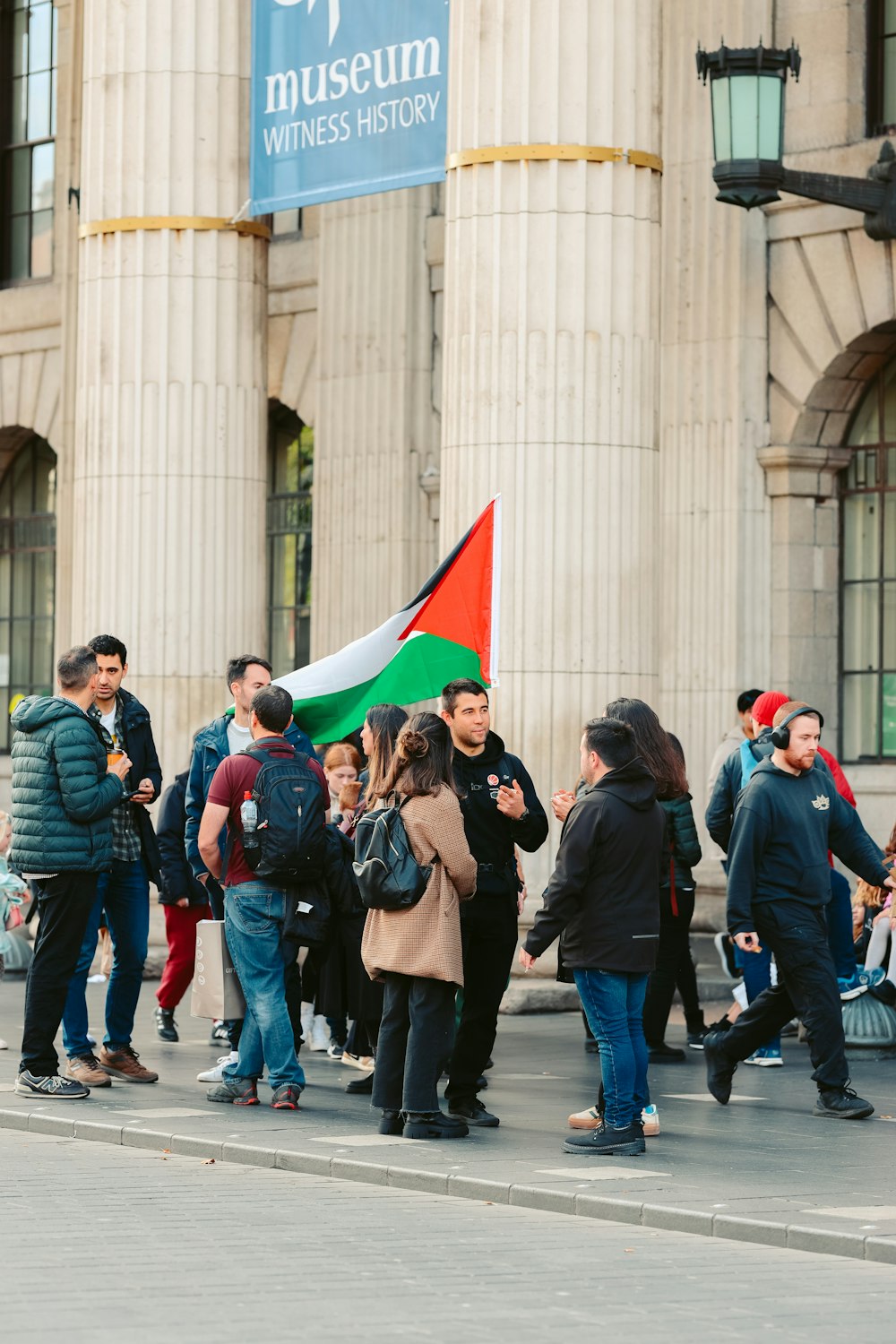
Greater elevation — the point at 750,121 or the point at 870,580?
the point at 750,121

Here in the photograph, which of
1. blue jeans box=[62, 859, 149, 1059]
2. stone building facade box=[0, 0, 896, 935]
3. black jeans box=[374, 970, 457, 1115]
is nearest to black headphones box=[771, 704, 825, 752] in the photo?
black jeans box=[374, 970, 457, 1115]

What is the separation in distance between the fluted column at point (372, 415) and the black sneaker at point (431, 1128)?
10.1 metres

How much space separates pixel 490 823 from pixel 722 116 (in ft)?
20.6

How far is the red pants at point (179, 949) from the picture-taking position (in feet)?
43.1

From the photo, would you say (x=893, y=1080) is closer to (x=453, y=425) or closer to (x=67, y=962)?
(x=67, y=962)

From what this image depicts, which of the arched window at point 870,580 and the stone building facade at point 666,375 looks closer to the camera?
the stone building facade at point 666,375

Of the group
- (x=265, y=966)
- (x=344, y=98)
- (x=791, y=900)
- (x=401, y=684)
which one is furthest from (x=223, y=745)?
(x=344, y=98)

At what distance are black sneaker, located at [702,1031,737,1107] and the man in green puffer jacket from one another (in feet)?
9.11

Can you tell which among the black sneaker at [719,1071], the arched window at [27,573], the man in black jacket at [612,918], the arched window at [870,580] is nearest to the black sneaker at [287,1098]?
the man in black jacket at [612,918]

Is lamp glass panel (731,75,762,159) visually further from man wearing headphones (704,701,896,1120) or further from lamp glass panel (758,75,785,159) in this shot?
man wearing headphones (704,701,896,1120)

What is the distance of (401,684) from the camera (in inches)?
468

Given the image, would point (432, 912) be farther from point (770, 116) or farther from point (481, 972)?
point (770, 116)

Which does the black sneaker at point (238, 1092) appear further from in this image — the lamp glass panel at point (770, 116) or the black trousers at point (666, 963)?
the lamp glass panel at point (770, 116)

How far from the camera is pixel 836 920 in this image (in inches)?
488
